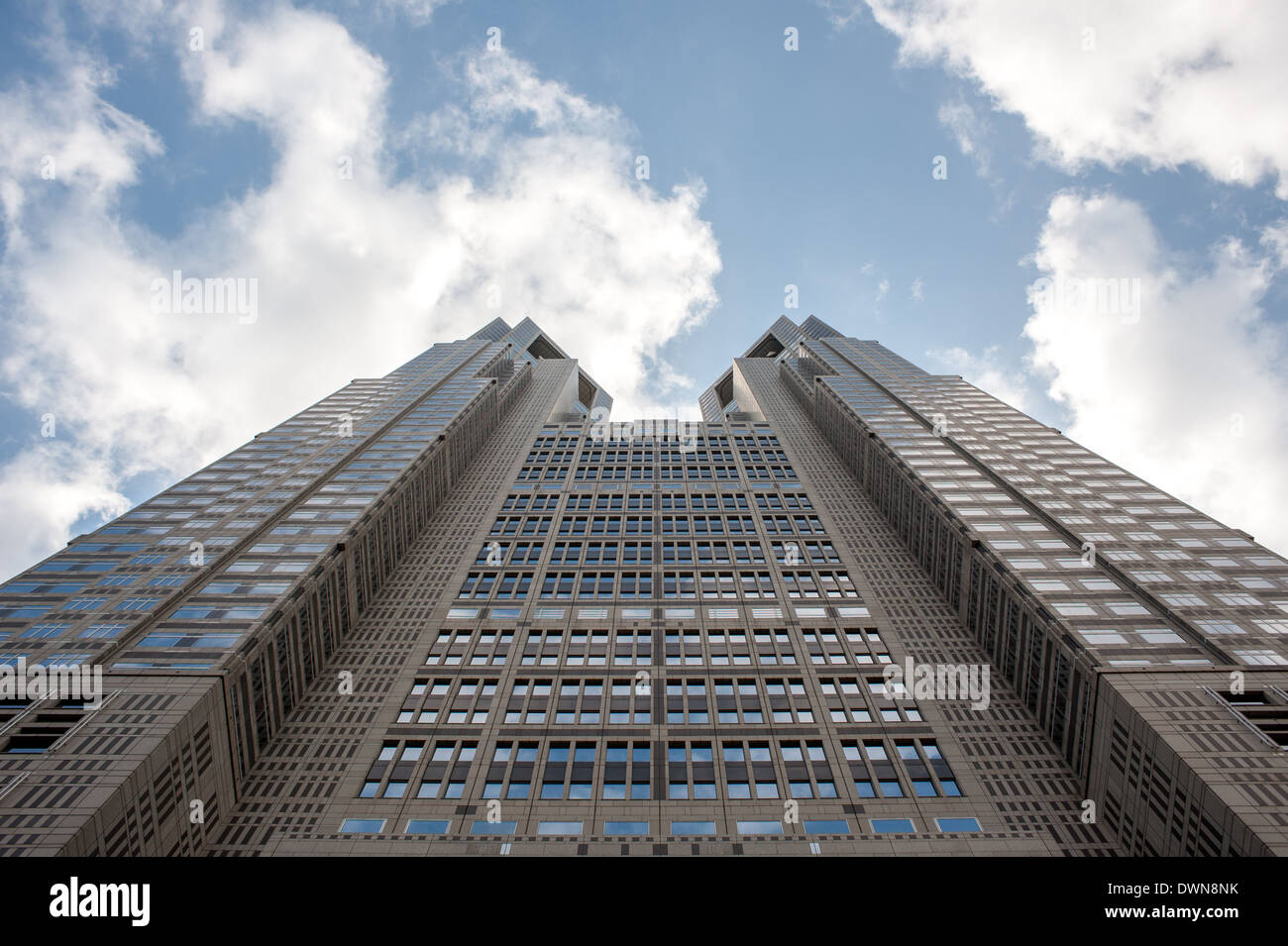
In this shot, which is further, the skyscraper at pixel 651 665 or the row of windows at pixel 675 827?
the row of windows at pixel 675 827

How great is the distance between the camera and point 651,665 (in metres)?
44.8

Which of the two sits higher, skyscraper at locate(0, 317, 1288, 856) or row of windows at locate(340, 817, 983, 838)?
skyscraper at locate(0, 317, 1288, 856)

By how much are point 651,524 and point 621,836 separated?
34499 mm

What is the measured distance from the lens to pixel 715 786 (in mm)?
35406

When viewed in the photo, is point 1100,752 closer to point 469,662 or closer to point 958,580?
point 958,580

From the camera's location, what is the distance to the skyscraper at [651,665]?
31.2 m

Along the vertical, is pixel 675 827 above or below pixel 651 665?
below

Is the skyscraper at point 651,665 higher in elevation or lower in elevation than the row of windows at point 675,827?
higher

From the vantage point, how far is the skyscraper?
31.2 metres

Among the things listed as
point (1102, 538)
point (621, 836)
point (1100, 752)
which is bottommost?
point (621, 836)

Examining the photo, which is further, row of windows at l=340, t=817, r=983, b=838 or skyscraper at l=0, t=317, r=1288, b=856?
row of windows at l=340, t=817, r=983, b=838

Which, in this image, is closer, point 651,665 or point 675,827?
point 675,827
